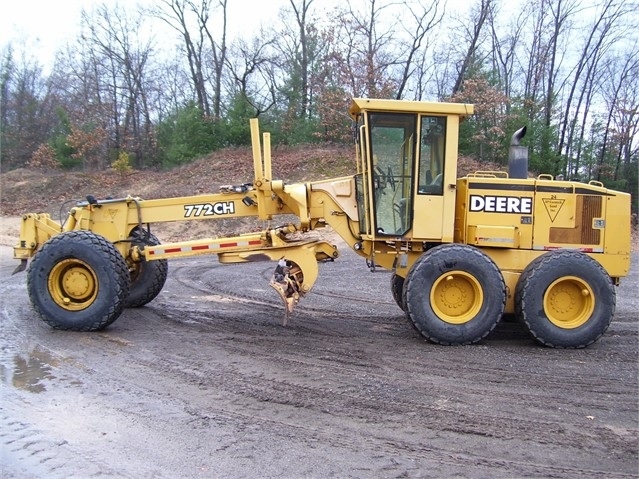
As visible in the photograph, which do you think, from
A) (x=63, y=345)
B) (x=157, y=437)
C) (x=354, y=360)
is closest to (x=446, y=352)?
(x=354, y=360)

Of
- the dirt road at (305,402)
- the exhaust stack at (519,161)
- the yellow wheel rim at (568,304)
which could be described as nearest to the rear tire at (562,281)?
the yellow wheel rim at (568,304)

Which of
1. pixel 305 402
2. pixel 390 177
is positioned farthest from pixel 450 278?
pixel 305 402

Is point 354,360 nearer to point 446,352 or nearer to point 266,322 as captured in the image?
point 446,352

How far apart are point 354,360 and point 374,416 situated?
1443mm

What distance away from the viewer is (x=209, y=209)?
7.21m

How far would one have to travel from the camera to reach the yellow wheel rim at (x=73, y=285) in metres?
6.58

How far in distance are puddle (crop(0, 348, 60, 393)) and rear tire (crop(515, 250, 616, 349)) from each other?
4812 millimetres

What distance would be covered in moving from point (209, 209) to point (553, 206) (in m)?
4.20

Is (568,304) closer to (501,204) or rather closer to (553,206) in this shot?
(553,206)

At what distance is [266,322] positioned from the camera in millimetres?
7336

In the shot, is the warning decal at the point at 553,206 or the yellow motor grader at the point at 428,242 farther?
the warning decal at the point at 553,206

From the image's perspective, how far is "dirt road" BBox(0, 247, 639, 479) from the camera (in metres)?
3.47

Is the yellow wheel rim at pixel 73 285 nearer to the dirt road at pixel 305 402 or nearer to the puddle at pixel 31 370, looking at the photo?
the dirt road at pixel 305 402

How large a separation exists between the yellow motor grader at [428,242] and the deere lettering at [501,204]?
0.04ft
